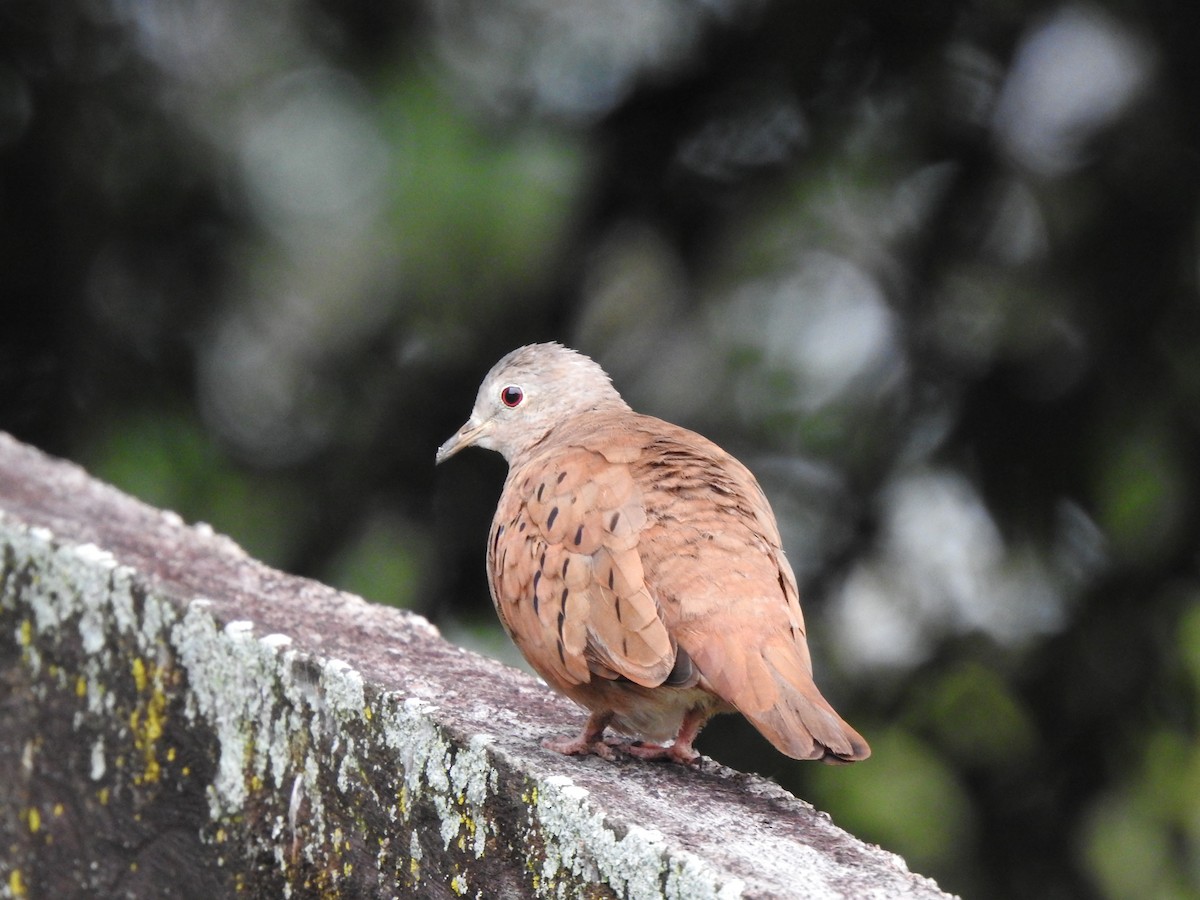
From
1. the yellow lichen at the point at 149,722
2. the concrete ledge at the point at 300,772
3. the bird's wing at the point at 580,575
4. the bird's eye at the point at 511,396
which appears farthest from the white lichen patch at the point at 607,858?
the bird's eye at the point at 511,396

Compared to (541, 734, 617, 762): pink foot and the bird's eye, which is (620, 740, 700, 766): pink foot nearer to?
(541, 734, 617, 762): pink foot

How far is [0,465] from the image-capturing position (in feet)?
9.93

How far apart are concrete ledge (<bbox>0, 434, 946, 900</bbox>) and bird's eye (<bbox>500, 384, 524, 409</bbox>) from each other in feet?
2.68

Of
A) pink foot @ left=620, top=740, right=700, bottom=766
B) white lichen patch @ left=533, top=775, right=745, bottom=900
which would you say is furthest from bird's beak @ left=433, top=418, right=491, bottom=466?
white lichen patch @ left=533, top=775, right=745, bottom=900

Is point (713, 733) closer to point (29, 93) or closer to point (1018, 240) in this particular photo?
point (1018, 240)

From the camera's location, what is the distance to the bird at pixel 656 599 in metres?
2.06

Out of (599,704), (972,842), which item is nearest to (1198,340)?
(972,842)

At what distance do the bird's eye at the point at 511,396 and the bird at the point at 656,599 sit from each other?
0.70 meters

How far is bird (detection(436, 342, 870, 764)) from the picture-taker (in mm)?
2059

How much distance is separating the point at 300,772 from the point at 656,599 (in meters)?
0.58

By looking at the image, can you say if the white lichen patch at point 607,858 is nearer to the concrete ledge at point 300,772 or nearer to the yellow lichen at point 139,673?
the concrete ledge at point 300,772

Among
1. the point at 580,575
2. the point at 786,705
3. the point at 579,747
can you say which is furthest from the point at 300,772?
the point at 786,705

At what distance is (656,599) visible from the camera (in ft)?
7.13

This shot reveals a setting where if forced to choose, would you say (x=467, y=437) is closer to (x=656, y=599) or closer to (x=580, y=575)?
(x=580, y=575)
